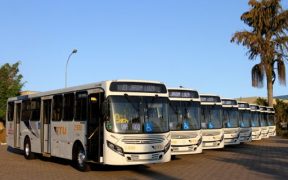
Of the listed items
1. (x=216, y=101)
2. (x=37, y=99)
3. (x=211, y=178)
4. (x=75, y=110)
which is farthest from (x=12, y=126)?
(x=211, y=178)

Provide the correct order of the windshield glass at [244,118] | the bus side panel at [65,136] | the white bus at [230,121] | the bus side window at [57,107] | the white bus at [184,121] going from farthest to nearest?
1. the windshield glass at [244,118]
2. the white bus at [230,121]
3. the white bus at [184,121]
4. the bus side window at [57,107]
5. the bus side panel at [65,136]

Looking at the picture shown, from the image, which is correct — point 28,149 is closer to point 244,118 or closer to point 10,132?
point 10,132

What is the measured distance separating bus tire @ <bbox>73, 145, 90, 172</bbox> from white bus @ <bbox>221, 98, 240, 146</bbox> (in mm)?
11249

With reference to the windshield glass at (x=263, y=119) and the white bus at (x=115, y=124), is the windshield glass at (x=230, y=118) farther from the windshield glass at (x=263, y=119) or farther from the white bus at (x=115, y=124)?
the white bus at (x=115, y=124)

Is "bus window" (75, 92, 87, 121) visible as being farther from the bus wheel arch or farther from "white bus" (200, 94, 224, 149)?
"white bus" (200, 94, 224, 149)

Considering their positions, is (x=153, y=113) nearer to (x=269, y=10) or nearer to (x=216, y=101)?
(x=216, y=101)

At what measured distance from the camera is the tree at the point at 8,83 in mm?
46031

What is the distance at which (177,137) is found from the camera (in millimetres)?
17641

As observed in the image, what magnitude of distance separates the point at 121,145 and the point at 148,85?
2.21 metres

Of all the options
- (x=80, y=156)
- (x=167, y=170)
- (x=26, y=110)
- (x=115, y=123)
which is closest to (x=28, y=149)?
(x=26, y=110)

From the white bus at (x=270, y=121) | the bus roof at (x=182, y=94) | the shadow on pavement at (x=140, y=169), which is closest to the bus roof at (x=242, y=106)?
the white bus at (x=270, y=121)

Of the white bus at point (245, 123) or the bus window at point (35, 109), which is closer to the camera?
the bus window at point (35, 109)

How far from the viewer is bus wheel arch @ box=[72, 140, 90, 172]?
15110mm

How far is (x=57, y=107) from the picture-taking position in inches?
696
